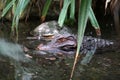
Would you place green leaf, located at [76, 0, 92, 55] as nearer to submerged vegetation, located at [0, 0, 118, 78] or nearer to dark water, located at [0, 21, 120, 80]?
submerged vegetation, located at [0, 0, 118, 78]

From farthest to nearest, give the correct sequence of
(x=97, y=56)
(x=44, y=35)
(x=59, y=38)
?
(x=44, y=35), (x=59, y=38), (x=97, y=56)

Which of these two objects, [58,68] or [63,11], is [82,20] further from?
[63,11]

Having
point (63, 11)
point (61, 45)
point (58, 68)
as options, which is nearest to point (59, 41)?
point (61, 45)

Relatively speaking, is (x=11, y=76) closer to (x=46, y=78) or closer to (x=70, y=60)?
(x=46, y=78)

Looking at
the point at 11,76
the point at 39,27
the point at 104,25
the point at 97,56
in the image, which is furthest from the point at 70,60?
the point at 104,25

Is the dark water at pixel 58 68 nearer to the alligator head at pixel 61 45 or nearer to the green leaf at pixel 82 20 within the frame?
the alligator head at pixel 61 45

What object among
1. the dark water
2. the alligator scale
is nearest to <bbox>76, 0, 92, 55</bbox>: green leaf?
the dark water
